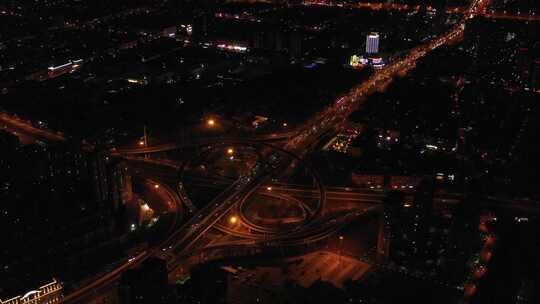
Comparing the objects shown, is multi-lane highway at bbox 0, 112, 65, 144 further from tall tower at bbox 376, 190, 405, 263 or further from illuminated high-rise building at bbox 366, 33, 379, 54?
illuminated high-rise building at bbox 366, 33, 379, 54

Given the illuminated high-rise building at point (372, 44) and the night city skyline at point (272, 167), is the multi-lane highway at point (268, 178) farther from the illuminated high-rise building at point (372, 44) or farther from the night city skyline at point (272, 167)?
the illuminated high-rise building at point (372, 44)

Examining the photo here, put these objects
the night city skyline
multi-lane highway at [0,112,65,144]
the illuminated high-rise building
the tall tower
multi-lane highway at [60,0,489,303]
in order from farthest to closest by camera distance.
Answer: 1. the illuminated high-rise building
2. multi-lane highway at [0,112,65,144]
3. multi-lane highway at [60,0,489,303]
4. the tall tower
5. the night city skyline

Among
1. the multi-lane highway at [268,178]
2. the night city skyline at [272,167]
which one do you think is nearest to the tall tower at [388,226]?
the night city skyline at [272,167]

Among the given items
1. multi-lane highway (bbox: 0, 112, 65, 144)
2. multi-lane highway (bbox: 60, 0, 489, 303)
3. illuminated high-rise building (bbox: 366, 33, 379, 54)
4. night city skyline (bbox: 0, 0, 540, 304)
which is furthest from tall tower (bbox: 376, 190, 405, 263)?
illuminated high-rise building (bbox: 366, 33, 379, 54)

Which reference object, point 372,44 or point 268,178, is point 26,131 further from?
point 372,44

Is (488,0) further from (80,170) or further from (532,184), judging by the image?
(80,170)

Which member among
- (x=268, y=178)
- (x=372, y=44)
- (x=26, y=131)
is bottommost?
(x=268, y=178)

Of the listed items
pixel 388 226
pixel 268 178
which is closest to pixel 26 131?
pixel 268 178

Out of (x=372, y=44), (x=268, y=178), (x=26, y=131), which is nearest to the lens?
(x=268, y=178)
